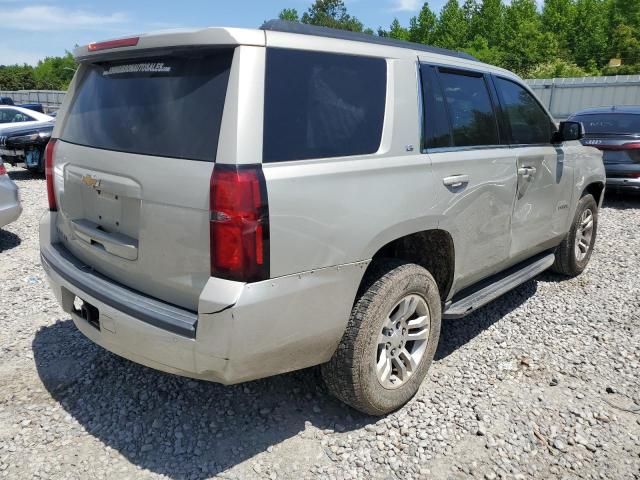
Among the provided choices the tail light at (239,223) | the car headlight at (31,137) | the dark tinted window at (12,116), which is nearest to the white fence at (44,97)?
the dark tinted window at (12,116)

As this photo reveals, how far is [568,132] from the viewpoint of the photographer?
14.3 ft

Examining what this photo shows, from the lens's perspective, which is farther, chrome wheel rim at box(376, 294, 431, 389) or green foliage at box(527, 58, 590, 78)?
green foliage at box(527, 58, 590, 78)

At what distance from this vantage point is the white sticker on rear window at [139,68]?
2375 millimetres

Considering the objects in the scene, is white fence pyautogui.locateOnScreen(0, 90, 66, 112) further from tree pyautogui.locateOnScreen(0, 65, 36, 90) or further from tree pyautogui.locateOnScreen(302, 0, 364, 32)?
tree pyautogui.locateOnScreen(302, 0, 364, 32)

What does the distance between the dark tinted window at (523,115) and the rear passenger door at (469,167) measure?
21 centimetres

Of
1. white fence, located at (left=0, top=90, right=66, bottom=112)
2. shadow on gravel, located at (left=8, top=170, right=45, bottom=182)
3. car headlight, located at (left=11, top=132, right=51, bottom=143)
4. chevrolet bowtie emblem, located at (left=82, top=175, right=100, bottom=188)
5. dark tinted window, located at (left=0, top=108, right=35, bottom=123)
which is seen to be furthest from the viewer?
white fence, located at (left=0, top=90, right=66, bottom=112)

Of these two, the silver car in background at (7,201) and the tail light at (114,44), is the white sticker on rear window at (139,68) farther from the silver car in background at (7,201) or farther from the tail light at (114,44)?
the silver car in background at (7,201)

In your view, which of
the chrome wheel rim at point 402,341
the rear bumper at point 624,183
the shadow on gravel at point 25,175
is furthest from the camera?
the shadow on gravel at point 25,175

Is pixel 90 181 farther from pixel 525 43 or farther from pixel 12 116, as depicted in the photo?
pixel 525 43

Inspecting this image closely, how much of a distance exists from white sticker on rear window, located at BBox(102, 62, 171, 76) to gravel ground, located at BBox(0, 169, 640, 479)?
1.82 meters

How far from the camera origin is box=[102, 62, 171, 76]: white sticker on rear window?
7.79ft

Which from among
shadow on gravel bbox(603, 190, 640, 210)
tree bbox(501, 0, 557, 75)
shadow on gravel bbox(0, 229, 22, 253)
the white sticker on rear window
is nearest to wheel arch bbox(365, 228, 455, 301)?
the white sticker on rear window

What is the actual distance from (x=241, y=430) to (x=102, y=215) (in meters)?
1.34

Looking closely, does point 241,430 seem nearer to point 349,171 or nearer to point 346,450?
point 346,450
